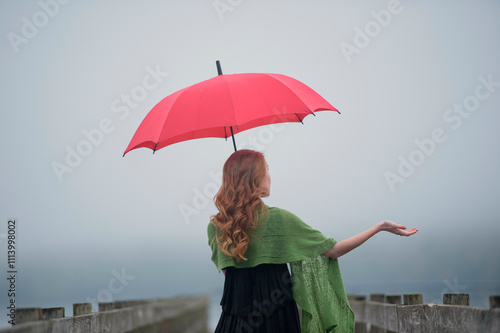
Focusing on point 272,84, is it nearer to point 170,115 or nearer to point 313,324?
point 170,115

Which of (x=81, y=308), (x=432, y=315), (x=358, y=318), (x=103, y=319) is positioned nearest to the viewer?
(x=432, y=315)

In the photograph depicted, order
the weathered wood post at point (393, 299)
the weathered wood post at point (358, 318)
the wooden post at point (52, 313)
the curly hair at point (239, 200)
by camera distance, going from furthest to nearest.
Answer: the weathered wood post at point (358, 318)
the weathered wood post at point (393, 299)
the wooden post at point (52, 313)
the curly hair at point (239, 200)

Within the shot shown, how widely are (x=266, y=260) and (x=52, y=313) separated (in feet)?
4.78

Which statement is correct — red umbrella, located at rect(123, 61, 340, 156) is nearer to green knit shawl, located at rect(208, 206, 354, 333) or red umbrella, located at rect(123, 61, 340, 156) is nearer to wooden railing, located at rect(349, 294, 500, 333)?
green knit shawl, located at rect(208, 206, 354, 333)

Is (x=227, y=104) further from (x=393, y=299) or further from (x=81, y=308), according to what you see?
(x=393, y=299)

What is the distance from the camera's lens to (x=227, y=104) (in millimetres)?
3947

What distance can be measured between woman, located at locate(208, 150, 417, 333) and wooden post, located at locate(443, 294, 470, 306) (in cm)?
70

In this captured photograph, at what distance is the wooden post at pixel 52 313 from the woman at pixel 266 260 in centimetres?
108

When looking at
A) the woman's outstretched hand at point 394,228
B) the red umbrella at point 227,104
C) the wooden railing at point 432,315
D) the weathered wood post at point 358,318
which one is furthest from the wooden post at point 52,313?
the weathered wood post at point 358,318

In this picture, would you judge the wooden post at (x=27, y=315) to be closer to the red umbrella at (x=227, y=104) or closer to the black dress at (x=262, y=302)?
the black dress at (x=262, y=302)

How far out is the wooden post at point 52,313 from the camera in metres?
3.84

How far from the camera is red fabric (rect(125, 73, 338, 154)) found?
12.8 ft

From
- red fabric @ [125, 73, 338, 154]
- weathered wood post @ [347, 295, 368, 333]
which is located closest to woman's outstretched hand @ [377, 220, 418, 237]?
red fabric @ [125, 73, 338, 154]

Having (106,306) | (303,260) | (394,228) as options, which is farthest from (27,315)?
(106,306)
